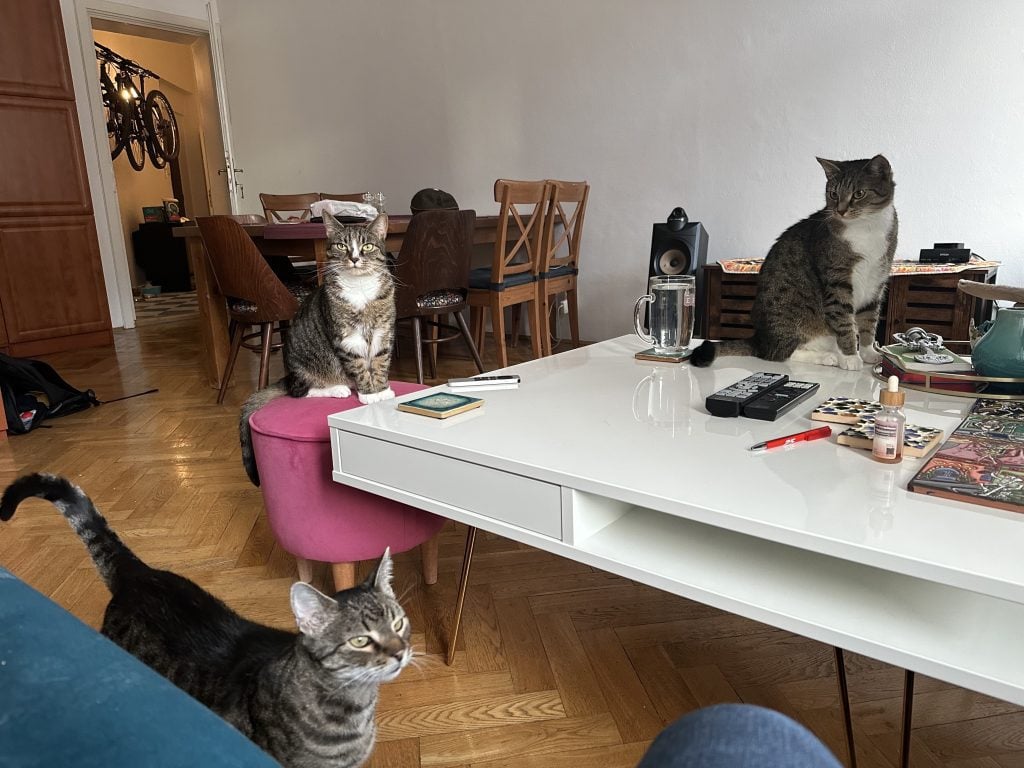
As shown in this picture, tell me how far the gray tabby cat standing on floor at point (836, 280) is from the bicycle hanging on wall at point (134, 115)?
6.86 metres

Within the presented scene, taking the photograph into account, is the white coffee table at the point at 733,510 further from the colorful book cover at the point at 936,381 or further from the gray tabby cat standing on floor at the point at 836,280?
the gray tabby cat standing on floor at the point at 836,280

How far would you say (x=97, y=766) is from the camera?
0.35 m

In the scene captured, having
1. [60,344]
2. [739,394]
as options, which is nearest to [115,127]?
[60,344]

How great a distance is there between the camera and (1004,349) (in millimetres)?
1143

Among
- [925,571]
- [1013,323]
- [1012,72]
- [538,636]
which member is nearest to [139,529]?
[538,636]

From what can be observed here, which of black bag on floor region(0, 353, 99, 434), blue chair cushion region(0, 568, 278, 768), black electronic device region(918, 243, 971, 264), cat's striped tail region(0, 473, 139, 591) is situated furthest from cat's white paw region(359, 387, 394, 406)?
black electronic device region(918, 243, 971, 264)

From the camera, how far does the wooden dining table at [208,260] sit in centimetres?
270

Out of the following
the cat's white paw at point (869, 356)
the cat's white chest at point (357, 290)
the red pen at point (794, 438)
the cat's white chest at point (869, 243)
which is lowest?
the cat's white paw at point (869, 356)

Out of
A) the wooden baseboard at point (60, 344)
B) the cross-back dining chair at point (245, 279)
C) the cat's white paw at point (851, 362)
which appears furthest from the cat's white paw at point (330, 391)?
the wooden baseboard at point (60, 344)

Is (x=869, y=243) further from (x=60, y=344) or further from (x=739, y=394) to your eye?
(x=60, y=344)

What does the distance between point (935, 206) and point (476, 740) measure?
2723mm

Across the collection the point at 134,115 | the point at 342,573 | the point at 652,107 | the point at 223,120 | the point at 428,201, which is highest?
the point at 134,115

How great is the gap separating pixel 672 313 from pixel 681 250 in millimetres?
1643

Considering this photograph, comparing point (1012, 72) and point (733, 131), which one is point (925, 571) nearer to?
point (1012, 72)
